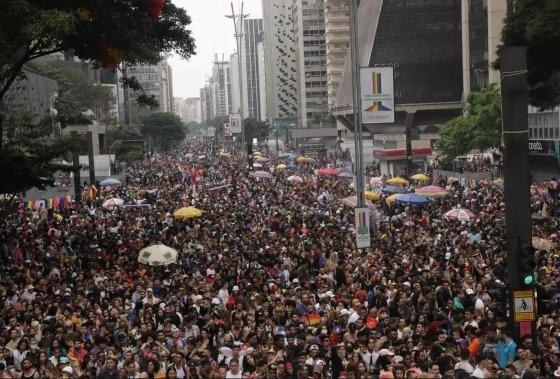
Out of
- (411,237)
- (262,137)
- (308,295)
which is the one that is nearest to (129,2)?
(411,237)

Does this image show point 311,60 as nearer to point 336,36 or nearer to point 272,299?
point 336,36

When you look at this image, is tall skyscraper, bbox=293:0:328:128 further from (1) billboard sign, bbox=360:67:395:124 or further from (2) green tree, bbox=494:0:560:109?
(1) billboard sign, bbox=360:67:395:124

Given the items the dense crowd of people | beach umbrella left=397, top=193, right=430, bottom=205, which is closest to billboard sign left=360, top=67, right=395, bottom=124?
the dense crowd of people

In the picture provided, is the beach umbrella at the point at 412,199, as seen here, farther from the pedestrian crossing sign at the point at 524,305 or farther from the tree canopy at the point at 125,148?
the tree canopy at the point at 125,148

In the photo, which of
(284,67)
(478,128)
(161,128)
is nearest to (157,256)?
(478,128)

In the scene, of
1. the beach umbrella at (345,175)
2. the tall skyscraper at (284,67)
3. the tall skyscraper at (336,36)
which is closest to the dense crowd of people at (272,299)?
the beach umbrella at (345,175)

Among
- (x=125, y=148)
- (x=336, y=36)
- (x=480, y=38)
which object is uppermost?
(x=336, y=36)
